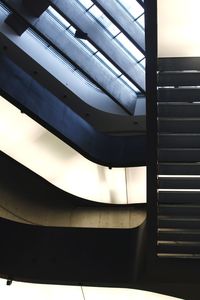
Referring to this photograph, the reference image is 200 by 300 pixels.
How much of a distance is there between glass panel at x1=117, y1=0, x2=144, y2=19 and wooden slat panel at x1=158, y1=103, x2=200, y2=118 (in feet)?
13.1

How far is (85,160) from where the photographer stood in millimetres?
11812

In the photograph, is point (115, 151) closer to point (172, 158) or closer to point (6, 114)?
point (6, 114)

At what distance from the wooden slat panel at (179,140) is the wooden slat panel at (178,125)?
3.0 inches

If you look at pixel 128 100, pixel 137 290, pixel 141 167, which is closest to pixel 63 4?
pixel 128 100

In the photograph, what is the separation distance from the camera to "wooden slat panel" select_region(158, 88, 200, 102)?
5645mm

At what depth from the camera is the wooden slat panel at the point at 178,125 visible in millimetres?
5855

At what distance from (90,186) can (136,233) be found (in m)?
3.54

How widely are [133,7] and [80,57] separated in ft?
6.39

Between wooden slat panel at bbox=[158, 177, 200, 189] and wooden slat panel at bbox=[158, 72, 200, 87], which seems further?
wooden slat panel at bbox=[158, 177, 200, 189]

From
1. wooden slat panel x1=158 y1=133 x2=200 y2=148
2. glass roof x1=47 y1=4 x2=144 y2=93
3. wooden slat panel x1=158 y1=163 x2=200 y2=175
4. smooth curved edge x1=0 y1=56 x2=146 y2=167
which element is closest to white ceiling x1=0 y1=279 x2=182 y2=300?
wooden slat panel x1=158 y1=163 x2=200 y2=175

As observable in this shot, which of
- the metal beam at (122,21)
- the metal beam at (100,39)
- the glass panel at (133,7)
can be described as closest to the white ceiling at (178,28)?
the metal beam at (122,21)

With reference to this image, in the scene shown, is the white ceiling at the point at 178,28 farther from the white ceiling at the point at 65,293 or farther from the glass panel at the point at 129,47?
the glass panel at the point at 129,47

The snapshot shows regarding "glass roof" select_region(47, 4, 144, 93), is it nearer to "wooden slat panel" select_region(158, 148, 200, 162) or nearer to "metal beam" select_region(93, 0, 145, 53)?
"metal beam" select_region(93, 0, 145, 53)

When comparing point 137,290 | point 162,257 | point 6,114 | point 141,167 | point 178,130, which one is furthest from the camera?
point 141,167
